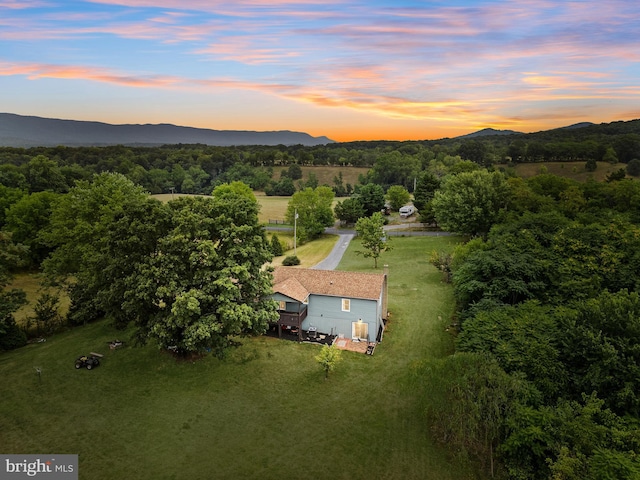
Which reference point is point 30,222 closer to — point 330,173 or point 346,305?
point 346,305

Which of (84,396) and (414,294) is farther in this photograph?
(414,294)

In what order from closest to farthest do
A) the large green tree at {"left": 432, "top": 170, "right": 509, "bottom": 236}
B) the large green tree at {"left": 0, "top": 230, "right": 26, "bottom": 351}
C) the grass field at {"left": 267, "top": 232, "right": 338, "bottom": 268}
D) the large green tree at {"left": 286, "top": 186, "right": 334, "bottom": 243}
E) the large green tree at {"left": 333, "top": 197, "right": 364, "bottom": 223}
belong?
the large green tree at {"left": 0, "top": 230, "right": 26, "bottom": 351}
the grass field at {"left": 267, "top": 232, "right": 338, "bottom": 268}
the large green tree at {"left": 432, "top": 170, "right": 509, "bottom": 236}
the large green tree at {"left": 286, "top": 186, "right": 334, "bottom": 243}
the large green tree at {"left": 333, "top": 197, "right": 364, "bottom": 223}

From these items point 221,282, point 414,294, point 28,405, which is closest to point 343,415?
point 221,282

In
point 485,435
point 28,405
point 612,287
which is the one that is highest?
point 612,287

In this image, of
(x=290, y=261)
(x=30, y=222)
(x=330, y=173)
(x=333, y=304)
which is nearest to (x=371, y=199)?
A: (x=290, y=261)

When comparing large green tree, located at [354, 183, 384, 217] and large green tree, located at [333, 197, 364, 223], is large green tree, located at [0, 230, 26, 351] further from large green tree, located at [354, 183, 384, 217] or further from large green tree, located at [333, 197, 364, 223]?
large green tree, located at [354, 183, 384, 217]

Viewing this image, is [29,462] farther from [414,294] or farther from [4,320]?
[414,294]

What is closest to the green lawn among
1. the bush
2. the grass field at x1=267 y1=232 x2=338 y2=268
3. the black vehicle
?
the black vehicle
